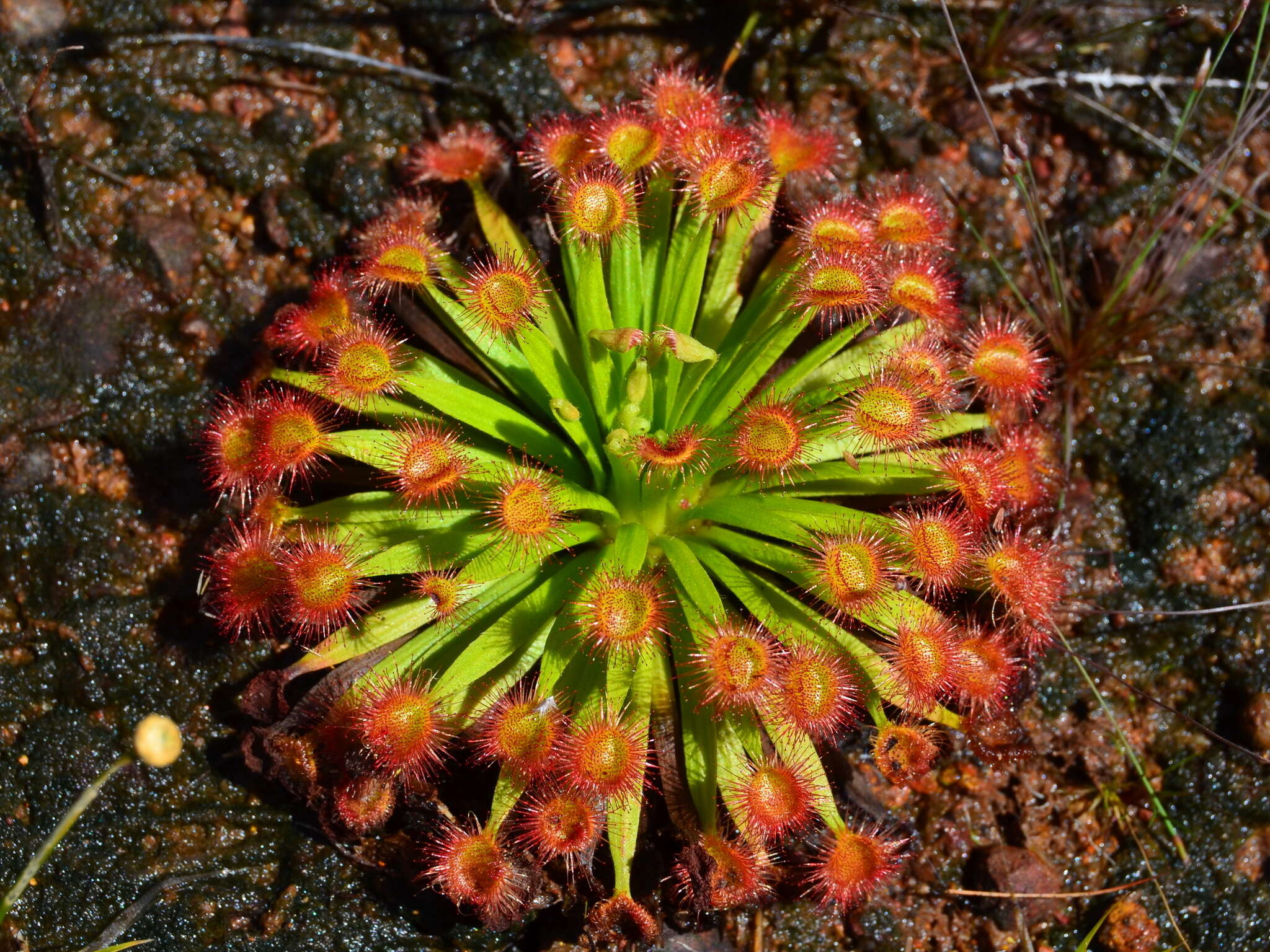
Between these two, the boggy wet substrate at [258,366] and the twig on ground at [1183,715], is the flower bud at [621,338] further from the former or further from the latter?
the twig on ground at [1183,715]

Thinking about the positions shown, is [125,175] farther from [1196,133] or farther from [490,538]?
[1196,133]

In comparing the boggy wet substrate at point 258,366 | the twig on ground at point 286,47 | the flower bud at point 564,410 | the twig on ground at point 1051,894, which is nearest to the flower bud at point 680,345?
the flower bud at point 564,410

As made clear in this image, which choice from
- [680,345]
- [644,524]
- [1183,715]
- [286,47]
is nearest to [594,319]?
[680,345]

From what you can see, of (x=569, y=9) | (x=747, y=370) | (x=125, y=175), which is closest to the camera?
(x=747, y=370)

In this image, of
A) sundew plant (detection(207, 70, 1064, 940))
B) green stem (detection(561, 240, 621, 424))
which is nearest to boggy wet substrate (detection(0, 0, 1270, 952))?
sundew plant (detection(207, 70, 1064, 940))

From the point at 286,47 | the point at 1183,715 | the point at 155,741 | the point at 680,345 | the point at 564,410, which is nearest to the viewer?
the point at 155,741

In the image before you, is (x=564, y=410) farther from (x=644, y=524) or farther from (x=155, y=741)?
(x=155, y=741)

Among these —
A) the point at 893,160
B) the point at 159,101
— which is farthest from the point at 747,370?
the point at 159,101
